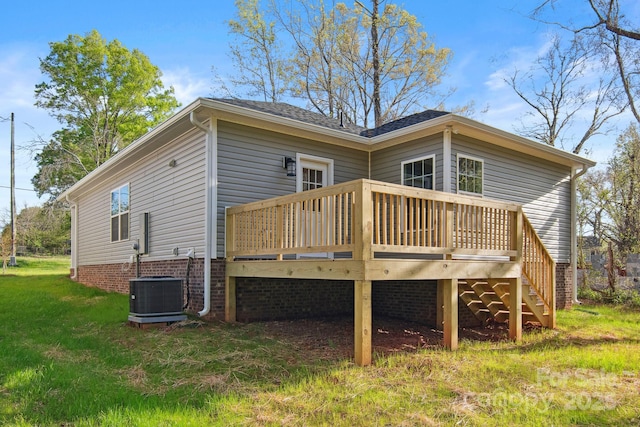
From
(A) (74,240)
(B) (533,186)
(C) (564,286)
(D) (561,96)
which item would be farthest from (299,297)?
(D) (561,96)

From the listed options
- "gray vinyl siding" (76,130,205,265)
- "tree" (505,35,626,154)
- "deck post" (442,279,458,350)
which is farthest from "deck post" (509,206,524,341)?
"tree" (505,35,626,154)

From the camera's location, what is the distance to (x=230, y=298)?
782 cm

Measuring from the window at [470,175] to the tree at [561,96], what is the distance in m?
12.0

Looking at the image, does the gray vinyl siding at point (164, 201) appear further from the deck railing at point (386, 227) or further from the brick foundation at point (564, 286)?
the brick foundation at point (564, 286)

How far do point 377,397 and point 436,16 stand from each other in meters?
19.9

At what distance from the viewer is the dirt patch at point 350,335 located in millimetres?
6309

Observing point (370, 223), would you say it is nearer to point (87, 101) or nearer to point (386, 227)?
point (386, 227)

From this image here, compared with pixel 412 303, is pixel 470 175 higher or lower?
higher

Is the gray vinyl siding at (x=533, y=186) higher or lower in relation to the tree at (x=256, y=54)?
lower

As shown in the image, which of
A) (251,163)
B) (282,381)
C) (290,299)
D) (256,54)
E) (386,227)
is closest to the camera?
(282,381)

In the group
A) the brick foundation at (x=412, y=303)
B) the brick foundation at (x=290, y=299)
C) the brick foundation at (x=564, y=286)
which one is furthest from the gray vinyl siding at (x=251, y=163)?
the brick foundation at (x=564, y=286)

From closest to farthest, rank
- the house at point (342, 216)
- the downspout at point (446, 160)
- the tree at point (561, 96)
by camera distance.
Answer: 1. the house at point (342, 216)
2. the downspout at point (446, 160)
3. the tree at point (561, 96)

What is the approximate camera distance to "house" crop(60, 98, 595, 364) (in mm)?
6168

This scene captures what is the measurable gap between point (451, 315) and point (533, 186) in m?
5.48
